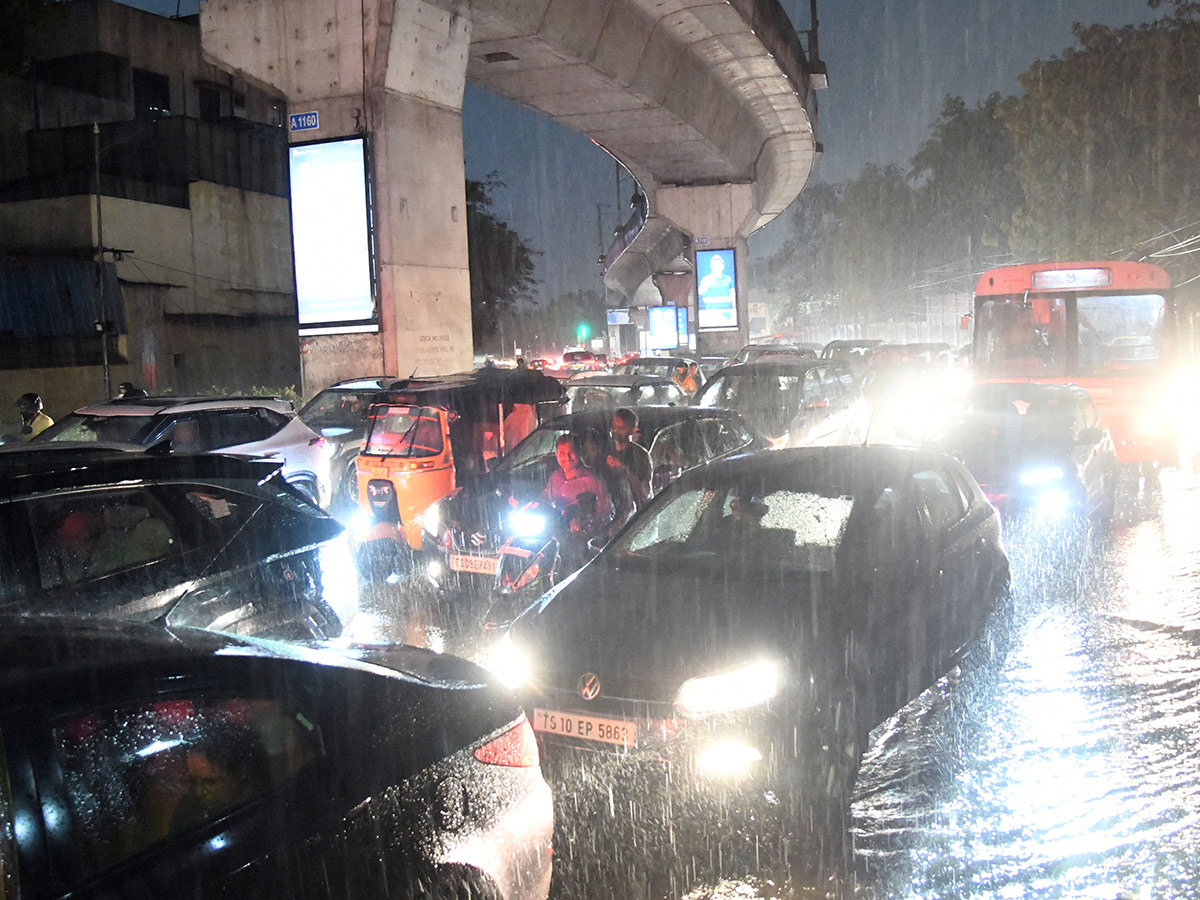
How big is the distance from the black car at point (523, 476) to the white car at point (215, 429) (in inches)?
89.4

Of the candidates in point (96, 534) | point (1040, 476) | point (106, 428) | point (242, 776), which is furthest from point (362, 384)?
point (242, 776)

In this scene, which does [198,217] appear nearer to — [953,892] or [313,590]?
[313,590]

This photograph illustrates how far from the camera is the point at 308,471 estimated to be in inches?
453

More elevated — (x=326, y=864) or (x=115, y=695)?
(x=115, y=695)

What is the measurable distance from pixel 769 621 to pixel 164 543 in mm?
2775

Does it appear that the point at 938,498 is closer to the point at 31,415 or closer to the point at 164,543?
the point at 164,543

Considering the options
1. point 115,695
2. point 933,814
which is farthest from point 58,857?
point 933,814

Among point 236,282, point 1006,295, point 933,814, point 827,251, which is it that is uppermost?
point 827,251

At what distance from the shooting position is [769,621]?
15.5ft

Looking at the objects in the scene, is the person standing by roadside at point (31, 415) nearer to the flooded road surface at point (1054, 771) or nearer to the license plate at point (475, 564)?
the license plate at point (475, 564)

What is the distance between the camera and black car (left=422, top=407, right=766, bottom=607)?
322 inches

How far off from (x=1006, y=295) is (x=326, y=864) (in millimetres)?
16583

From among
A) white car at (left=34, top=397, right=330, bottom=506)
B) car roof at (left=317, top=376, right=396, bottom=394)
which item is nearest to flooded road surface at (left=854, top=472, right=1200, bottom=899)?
white car at (left=34, top=397, right=330, bottom=506)

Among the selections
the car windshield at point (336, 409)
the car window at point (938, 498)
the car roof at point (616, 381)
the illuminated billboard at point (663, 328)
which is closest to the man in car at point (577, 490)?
the car window at point (938, 498)
